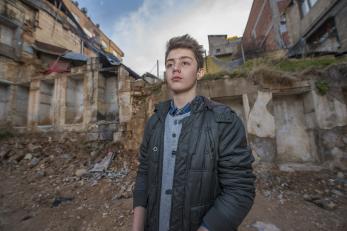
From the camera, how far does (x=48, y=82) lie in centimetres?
790

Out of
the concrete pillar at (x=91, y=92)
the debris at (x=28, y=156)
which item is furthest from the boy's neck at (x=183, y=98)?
the debris at (x=28, y=156)

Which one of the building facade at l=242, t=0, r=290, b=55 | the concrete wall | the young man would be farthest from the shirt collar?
the building facade at l=242, t=0, r=290, b=55

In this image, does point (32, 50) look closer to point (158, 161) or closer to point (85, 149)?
point (85, 149)

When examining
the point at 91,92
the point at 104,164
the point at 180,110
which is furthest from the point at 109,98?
the point at 180,110

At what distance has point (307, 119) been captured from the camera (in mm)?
5082

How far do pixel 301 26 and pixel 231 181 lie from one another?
14.8m

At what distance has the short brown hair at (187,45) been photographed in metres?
1.49

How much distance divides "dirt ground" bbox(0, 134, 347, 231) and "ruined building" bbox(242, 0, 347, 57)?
5607 millimetres

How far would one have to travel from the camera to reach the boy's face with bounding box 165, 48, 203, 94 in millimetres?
1391

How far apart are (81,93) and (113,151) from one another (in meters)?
3.74

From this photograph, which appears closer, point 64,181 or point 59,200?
point 59,200

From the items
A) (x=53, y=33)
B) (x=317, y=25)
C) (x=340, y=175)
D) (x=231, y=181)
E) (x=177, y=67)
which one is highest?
(x=53, y=33)

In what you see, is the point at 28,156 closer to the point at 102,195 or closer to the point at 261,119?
the point at 102,195

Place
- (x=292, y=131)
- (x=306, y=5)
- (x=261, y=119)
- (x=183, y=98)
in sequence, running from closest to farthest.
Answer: (x=183, y=98) < (x=261, y=119) < (x=292, y=131) < (x=306, y=5)
